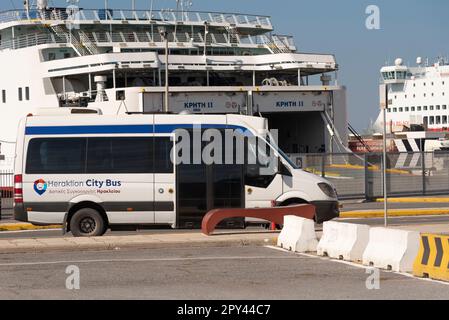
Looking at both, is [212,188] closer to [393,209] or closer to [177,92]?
[393,209]

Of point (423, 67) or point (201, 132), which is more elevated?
point (423, 67)

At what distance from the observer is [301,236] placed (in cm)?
1535

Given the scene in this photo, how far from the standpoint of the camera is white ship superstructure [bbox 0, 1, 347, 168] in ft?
156

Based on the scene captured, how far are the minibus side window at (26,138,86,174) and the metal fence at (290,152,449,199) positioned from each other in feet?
42.1

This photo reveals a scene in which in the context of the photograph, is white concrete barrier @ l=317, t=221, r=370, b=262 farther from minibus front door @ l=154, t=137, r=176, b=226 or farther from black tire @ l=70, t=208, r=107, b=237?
black tire @ l=70, t=208, r=107, b=237

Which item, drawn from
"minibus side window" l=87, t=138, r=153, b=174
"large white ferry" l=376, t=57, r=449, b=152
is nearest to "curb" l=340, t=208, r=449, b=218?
"minibus side window" l=87, t=138, r=153, b=174

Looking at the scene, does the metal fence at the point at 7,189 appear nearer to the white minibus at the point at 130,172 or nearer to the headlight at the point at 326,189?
the white minibus at the point at 130,172

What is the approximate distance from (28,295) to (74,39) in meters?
40.6

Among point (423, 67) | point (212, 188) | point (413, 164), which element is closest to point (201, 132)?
point (212, 188)

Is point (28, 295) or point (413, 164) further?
point (413, 164)

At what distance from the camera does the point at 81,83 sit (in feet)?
168

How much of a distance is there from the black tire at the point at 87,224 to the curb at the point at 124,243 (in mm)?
833
